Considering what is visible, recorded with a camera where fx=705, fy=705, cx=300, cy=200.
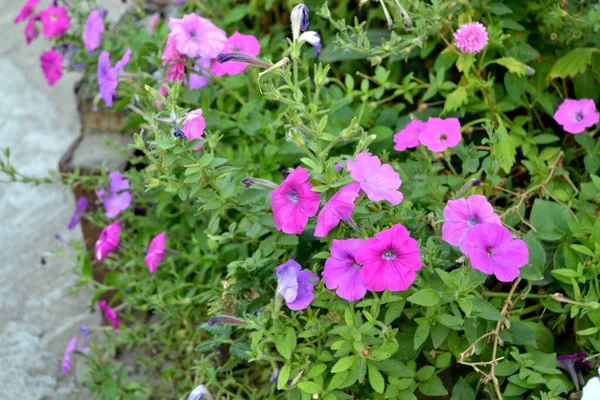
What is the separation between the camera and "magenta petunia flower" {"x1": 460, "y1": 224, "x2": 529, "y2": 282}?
1.34 metres

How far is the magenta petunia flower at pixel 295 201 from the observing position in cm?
137

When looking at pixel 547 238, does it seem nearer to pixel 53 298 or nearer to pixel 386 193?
pixel 386 193

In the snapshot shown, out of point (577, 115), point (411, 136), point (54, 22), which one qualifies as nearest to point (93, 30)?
point (54, 22)

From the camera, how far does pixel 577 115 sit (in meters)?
1.92

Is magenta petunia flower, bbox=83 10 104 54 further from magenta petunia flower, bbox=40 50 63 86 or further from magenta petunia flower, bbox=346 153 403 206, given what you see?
magenta petunia flower, bbox=346 153 403 206

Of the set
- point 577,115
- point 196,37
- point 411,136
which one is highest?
point 196,37

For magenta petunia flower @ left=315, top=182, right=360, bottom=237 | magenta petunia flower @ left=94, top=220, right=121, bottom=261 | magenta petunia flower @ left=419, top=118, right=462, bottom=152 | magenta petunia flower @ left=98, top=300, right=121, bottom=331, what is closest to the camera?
magenta petunia flower @ left=315, top=182, right=360, bottom=237

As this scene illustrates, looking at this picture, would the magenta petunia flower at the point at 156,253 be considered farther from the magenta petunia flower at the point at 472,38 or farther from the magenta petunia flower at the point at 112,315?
the magenta petunia flower at the point at 472,38

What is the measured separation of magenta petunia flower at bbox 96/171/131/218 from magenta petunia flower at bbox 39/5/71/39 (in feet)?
2.15

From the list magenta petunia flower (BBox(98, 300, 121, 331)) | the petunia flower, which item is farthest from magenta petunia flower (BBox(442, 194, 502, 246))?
the petunia flower

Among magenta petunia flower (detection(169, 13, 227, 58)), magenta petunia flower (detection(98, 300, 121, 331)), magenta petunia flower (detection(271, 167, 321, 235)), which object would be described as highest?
magenta petunia flower (detection(169, 13, 227, 58))

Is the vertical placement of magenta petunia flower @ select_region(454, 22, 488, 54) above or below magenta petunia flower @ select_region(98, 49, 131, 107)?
below

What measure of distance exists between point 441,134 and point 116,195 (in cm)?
110

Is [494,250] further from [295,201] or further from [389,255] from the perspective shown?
[295,201]
